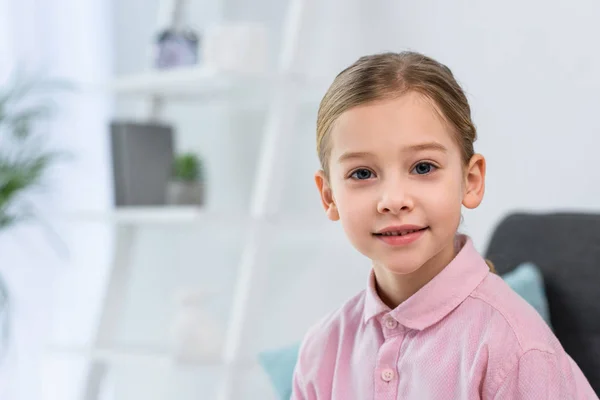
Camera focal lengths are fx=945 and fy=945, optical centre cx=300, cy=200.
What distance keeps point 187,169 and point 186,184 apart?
0.05m

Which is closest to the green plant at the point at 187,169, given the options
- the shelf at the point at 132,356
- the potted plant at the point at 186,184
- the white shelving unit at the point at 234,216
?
the potted plant at the point at 186,184

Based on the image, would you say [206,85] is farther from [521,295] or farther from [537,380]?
[537,380]

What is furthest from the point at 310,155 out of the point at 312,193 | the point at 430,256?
the point at 430,256

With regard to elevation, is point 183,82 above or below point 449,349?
above

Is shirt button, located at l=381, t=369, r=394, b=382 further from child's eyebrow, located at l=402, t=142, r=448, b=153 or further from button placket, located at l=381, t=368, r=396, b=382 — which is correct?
child's eyebrow, located at l=402, t=142, r=448, b=153

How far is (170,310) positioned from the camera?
3141 millimetres

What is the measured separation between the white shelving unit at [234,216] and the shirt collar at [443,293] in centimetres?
121

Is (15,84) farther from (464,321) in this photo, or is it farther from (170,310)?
(464,321)

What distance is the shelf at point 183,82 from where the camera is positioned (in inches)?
97.8

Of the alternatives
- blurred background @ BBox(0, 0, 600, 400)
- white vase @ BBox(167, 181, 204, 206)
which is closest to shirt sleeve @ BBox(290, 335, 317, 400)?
blurred background @ BBox(0, 0, 600, 400)

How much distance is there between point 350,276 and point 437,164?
1475 millimetres

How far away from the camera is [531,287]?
177cm

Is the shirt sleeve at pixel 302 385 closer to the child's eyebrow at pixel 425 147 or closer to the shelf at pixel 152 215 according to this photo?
the child's eyebrow at pixel 425 147

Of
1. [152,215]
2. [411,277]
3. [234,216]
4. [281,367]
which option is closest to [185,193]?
[152,215]
